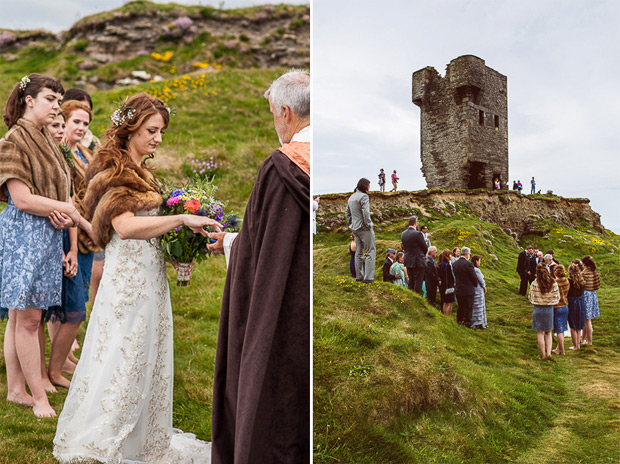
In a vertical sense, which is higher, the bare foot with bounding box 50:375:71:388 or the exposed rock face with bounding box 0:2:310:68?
the exposed rock face with bounding box 0:2:310:68

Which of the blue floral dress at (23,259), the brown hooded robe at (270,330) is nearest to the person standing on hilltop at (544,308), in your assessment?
the brown hooded robe at (270,330)

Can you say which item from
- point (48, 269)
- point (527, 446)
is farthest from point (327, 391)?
point (48, 269)

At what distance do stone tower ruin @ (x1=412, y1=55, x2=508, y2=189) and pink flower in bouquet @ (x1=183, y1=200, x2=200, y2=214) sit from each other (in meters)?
1.45

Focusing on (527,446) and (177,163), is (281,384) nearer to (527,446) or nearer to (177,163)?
(527,446)

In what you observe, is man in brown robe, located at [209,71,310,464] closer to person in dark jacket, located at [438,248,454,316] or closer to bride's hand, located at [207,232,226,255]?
bride's hand, located at [207,232,226,255]

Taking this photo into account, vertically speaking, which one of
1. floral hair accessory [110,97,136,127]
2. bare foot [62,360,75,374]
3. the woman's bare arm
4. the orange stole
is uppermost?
floral hair accessory [110,97,136,127]

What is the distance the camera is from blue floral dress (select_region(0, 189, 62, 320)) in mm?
3396

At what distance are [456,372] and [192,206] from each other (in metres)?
1.84

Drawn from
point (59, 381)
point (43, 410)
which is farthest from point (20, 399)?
point (59, 381)

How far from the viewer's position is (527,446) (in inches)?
84.5

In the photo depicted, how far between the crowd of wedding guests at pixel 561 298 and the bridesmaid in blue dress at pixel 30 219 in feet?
10.3

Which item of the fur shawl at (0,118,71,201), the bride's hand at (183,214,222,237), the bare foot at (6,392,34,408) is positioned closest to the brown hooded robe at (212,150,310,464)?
the bride's hand at (183,214,222,237)

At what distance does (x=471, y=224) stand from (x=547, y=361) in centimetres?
73

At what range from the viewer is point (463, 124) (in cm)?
243
